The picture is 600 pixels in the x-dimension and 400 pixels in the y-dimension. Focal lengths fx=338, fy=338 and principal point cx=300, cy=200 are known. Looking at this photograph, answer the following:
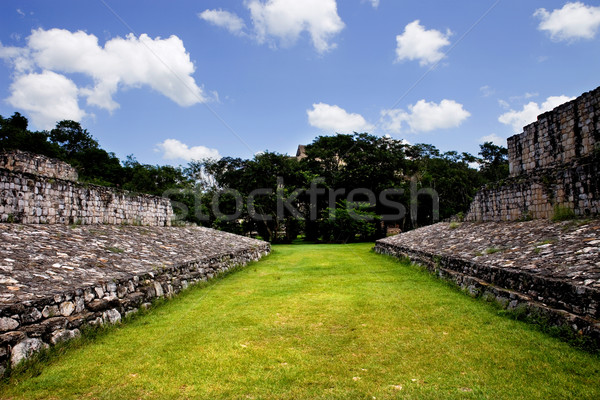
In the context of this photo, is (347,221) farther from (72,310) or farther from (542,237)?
(72,310)

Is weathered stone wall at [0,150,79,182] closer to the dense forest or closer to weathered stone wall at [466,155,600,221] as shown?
weathered stone wall at [466,155,600,221]

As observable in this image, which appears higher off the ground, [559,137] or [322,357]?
[559,137]

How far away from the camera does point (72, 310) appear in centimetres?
427

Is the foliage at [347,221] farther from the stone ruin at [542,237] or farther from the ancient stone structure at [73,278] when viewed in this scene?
the ancient stone structure at [73,278]

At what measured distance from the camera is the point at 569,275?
179 inches

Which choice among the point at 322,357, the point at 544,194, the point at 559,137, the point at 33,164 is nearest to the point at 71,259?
the point at 322,357

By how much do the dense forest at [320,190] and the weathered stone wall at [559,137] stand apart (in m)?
16.5

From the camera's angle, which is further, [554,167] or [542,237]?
[554,167]

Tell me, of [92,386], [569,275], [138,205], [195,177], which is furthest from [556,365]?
[195,177]

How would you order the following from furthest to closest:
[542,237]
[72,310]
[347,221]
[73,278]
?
1. [347,221]
2. [542,237]
3. [73,278]
4. [72,310]

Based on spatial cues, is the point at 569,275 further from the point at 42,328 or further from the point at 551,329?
the point at 42,328

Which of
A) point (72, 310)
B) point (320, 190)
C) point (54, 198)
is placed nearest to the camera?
point (72, 310)

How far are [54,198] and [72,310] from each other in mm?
5517

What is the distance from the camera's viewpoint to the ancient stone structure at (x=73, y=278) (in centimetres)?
362
